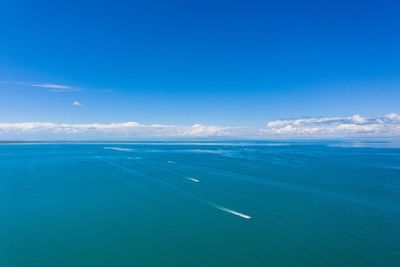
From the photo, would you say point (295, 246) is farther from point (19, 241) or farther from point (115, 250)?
point (19, 241)

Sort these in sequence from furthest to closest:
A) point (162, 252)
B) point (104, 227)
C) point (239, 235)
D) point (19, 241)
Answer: point (104, 227), point (239, 235), point (19, 241), point (162, 252)

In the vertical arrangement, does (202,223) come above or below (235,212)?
below

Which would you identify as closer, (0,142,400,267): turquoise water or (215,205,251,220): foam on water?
(0,142,400,267): turquoise water

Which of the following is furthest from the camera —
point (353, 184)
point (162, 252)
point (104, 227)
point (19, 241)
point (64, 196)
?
point (353, 184)

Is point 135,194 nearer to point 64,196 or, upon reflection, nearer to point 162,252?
point 64,196

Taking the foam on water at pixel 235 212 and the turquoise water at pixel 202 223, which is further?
the foam on water at pixel 235 212

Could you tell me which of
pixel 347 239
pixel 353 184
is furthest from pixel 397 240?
pixel 353 184

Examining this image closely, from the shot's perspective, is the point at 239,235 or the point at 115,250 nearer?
the point at 115,250

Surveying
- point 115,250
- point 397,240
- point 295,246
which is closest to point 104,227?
point 115,250

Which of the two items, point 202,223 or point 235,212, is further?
point 235,212
